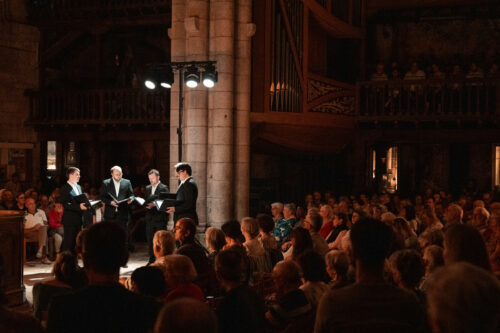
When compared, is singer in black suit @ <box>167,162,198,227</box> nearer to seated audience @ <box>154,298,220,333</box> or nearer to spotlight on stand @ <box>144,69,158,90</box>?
spotlight on stand @ <box>144,69,158,90</box>

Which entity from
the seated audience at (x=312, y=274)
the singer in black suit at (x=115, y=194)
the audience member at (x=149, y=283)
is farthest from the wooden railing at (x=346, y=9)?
the audience member at (x=149, y=283)

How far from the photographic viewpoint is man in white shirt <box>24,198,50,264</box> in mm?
10219

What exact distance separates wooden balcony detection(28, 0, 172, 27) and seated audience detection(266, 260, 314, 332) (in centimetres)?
1269

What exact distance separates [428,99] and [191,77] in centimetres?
633

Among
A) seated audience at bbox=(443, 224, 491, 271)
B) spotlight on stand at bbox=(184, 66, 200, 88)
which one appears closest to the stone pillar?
spotlight on stand at bbox=(184, 66, 200, 88)

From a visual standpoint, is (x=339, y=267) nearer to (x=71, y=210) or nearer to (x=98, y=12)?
(x=71, y=210)

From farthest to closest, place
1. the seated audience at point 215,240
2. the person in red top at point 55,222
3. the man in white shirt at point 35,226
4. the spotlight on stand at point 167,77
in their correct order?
the person in red top at point 55,222 → the man in white shirt at point 35,226 → the spotlight on stand at point 167,77 → the seated audience at point 215,240

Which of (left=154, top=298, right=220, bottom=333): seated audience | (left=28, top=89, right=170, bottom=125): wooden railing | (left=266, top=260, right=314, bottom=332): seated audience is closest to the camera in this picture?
(left=154, top=298, right=220, bottom=333): seated audience

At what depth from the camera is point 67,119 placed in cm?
1614

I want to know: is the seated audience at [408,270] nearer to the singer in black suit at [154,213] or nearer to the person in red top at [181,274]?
the person in red top at [181,274]

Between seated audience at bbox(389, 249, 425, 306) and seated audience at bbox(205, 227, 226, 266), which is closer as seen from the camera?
seated audience at bbox(389, 249, 425, 306)

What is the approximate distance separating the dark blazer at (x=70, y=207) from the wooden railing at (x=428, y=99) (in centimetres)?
697

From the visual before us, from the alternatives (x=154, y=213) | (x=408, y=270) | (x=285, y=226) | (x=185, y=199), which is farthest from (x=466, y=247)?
(x=154, y=213)

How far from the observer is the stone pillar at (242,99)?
10.3 meters
